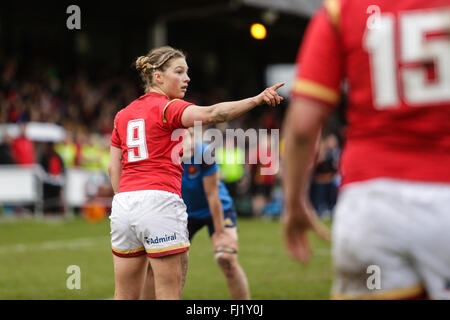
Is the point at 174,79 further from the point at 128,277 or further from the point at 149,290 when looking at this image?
the point at 149,290

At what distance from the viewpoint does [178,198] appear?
483cm

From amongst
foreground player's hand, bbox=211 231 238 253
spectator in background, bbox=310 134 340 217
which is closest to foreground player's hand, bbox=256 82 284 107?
foreground player's hand, bbox=211 231 238 253

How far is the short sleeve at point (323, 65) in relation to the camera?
2.79 m

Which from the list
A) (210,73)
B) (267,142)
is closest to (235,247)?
(267,142)

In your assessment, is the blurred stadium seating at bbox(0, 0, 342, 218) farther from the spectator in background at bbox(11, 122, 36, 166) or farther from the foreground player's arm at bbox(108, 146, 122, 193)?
the foreground player's arm at bbox(108, 146, 122, 193)

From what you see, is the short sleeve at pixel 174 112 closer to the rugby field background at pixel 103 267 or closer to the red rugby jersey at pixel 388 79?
the red rugby jersey at pixel 388 79

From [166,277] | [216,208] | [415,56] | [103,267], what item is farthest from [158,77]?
[103,267]

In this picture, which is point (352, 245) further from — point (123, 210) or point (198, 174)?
point (198, 174)

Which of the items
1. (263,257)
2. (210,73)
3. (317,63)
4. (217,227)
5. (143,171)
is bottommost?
(263,257)

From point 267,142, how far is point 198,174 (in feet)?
49.9

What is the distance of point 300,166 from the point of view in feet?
9.37

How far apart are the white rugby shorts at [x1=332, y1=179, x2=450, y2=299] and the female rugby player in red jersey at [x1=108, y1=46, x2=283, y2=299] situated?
6.28ft

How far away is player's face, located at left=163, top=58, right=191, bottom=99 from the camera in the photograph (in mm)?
4984

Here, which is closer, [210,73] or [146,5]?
[146,5]
